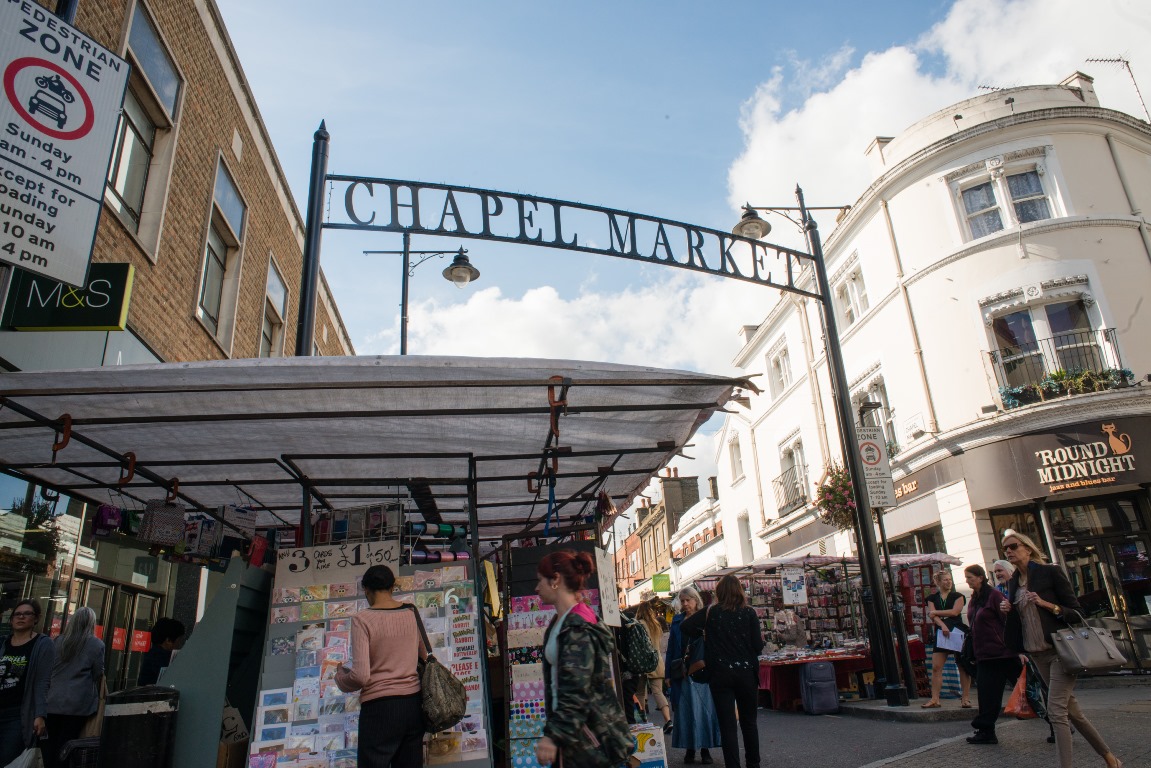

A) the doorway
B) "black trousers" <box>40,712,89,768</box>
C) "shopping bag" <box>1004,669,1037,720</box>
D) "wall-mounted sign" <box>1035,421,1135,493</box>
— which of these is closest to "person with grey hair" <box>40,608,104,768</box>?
"black trousers" <box>40,712,89,768</box>

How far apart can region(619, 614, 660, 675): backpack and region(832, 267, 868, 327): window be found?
16.5 m

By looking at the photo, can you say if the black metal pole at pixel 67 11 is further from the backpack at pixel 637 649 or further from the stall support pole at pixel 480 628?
the backpack at pixel 637 649

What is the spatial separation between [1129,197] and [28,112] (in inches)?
807

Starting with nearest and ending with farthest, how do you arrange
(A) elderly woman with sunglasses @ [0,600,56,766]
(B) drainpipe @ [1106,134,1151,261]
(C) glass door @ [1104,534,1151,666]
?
(A) elderly woman with sunglasses @ [0,600,56,766]
(C) glass door @ [1104,534,1151,666]
(B) drainpipe @ [1106,134,1151,261]

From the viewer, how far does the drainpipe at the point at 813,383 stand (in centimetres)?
2314

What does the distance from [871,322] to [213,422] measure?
59.9 ft

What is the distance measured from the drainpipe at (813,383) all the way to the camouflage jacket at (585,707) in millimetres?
19799

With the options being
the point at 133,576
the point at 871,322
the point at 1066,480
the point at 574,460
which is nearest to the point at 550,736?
the point at 574,460

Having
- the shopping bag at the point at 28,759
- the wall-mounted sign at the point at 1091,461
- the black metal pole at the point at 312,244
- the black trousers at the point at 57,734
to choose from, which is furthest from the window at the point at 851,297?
the shopping bag at the point at 28,759

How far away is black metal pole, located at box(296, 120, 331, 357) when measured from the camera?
276 inches

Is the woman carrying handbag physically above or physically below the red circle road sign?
below

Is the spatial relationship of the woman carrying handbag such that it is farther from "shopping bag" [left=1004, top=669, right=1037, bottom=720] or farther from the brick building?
"shopping bag" [left=1004, top=669, right=1037, bottom=720]

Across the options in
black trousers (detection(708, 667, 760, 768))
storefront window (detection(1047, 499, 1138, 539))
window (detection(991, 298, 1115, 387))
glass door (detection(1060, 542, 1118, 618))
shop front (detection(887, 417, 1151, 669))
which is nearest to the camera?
black trousers (detection(708, 667, 760, 768))

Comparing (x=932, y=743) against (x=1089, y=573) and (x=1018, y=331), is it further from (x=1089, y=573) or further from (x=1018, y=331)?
(x=1018, y=331)
